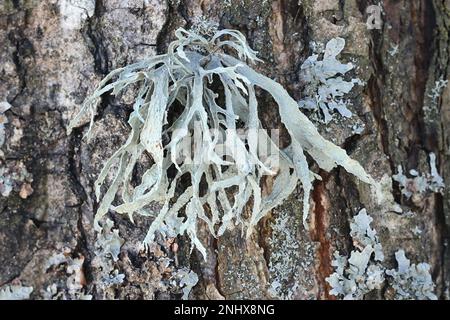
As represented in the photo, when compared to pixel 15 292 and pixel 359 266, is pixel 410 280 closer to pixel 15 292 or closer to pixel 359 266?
pixel 359 266

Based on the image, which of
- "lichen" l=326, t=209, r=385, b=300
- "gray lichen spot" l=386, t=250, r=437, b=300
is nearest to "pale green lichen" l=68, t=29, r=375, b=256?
"lichen" l=326, t=209, r=385, b=300

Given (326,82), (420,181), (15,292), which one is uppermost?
(326,82)

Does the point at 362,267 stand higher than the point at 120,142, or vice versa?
the point at 120,142

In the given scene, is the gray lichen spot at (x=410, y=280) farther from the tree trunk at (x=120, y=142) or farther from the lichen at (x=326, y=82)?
the lichen at (x=326, y=82)

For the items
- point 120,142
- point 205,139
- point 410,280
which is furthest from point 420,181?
point 120,142
